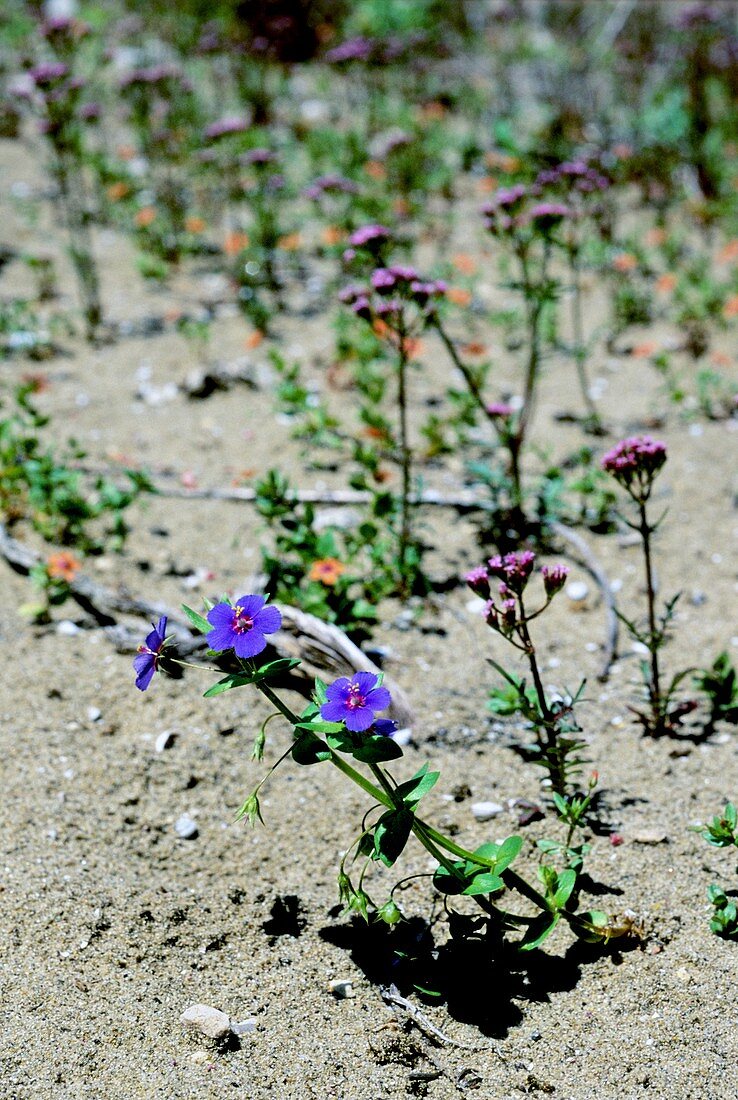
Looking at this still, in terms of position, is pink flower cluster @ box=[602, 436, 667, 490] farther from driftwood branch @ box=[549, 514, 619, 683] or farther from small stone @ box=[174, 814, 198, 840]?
small stone @ box=[174, 814, 198, 840]

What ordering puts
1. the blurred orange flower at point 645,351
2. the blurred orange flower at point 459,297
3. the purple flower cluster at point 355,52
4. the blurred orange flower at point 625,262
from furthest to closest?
1. the purple flower cluster at point 355,52
2. the blurred orange flower at point 625,262
3. the blurred orange flower at point 459,297
4. the blurred orange flower at point 645,351

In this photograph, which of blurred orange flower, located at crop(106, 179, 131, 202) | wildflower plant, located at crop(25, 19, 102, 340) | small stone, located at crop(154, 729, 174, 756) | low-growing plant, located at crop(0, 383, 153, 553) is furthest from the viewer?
blurred orange flower, located at crop(106, 179, 131, 202)

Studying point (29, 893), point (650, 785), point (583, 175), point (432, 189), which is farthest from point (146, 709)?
point (432, 189)

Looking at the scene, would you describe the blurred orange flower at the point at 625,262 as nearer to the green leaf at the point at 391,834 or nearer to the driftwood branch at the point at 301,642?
the driftwood branch at the point at 301,642

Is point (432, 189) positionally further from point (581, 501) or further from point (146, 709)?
point (146, 709)

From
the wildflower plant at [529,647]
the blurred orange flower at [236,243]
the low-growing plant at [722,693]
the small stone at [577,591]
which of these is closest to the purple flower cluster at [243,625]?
the wildflower plant at [529,647]

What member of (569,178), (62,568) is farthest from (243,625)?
(569,178)

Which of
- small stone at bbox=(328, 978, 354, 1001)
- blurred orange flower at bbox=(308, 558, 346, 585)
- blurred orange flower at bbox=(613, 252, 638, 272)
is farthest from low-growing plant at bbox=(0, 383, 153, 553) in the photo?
blurred orange flower at bbox=(613, 252, 638, 272)
